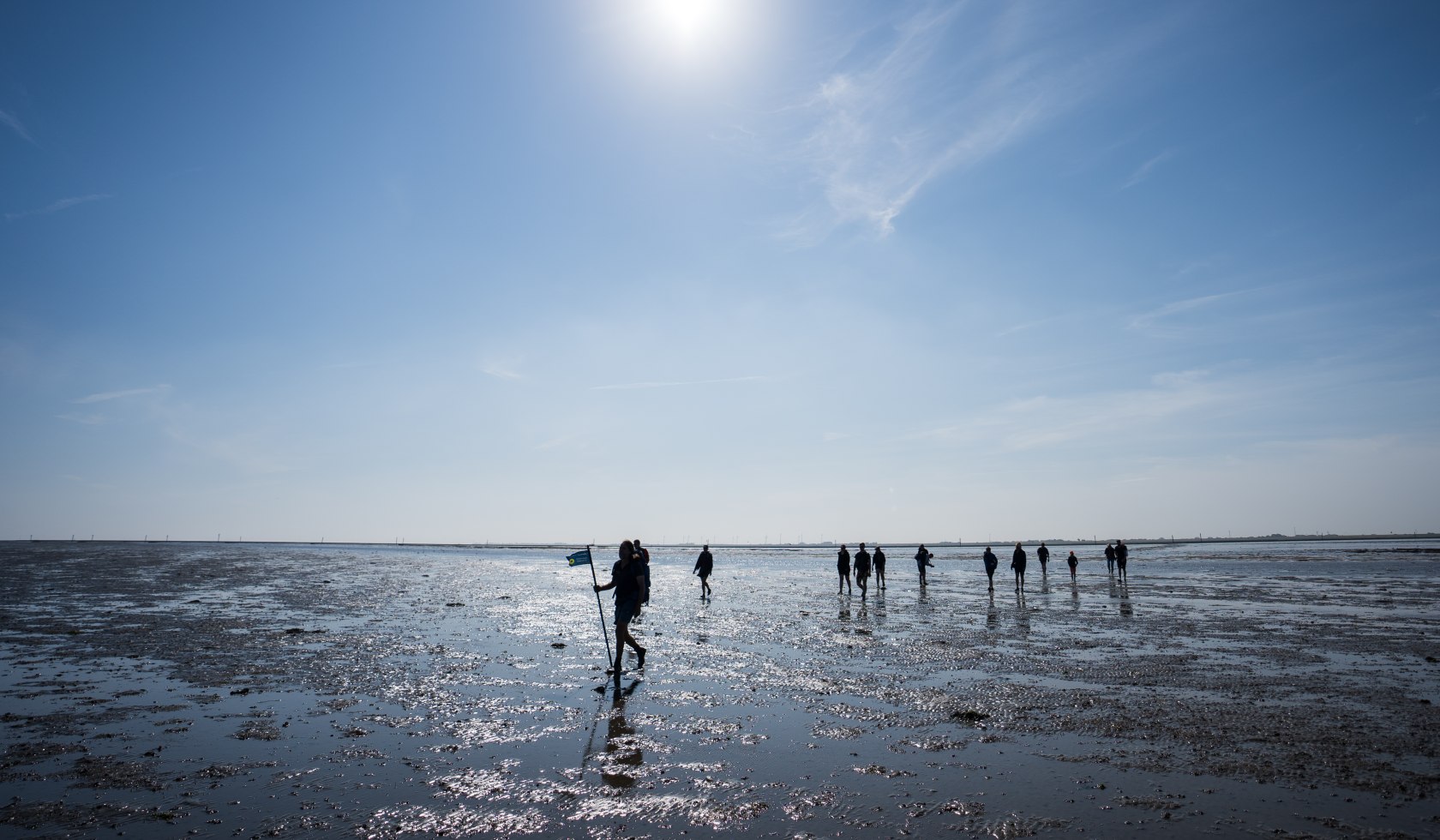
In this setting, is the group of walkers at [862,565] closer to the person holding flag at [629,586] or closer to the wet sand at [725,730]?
the wet sand at [725,730]

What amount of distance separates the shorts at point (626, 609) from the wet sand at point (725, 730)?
98 centimetres

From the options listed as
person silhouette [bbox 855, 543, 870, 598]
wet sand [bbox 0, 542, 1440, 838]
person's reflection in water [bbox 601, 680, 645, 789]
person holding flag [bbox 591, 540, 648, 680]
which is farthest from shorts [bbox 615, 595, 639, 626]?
person silhouette [bbox 855, 543, 870, 598]

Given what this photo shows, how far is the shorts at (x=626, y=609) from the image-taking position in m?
12.7

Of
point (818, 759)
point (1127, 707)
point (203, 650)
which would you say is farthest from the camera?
point (203, 650)

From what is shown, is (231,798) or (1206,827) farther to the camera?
→ (231,798)

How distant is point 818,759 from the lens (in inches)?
300

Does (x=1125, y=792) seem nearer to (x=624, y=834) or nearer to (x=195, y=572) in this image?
(x=624, y=834)

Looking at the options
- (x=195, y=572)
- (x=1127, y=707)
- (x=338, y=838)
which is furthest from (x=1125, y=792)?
(x=195, y=572)

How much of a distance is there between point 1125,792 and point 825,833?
309 centimetres

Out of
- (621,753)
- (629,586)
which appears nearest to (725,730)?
(621,753)

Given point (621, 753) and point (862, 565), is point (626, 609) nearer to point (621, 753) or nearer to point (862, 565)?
point (621, 753)

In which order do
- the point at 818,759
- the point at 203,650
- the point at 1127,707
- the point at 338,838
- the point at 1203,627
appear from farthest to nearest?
the point at 1203,627, the point at 203,650, the point at 1127,707, the point at 818,759, the point at 338,838

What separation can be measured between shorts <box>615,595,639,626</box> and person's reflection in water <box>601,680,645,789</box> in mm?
2706

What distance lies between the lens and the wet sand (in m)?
6.05
